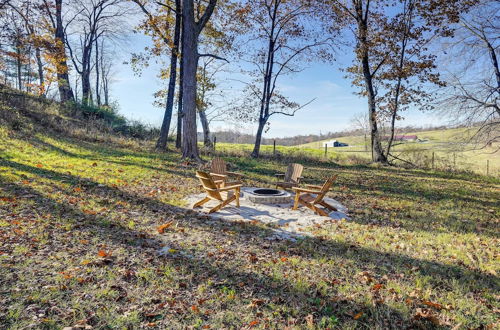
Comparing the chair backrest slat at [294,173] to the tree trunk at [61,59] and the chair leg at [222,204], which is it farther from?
the tree trunk at [61,59]

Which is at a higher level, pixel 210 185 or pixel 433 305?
pixel 210 185

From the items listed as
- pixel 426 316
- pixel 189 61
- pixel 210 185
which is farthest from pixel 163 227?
pixel 189 61

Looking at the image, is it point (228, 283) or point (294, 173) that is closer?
point (228, 283)

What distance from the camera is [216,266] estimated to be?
157 inches

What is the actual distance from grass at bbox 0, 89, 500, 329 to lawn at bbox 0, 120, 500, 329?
18 mm

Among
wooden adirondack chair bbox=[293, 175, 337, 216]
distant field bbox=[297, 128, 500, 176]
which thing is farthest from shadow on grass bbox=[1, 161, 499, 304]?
distant field bbox=[297, 128, 500, 176]

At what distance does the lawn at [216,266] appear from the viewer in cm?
297

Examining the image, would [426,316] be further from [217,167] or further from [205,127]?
[205,127]

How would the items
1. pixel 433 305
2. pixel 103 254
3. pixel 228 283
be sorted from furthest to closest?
pixel 103 254 → pixel 228 283 → pixel 433 305

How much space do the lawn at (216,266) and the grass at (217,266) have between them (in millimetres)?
18

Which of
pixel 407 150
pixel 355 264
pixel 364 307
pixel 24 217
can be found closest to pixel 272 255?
pixel 355 264

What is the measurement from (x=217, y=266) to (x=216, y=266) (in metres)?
0.01

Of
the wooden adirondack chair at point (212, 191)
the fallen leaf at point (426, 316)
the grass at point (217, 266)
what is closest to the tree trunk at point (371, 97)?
the grass at point (217, 266)

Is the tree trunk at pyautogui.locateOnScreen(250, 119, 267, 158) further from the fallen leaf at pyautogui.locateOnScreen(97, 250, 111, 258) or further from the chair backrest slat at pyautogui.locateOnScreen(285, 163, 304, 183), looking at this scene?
the fallen leaf at pyautogui.locateOnScreen(97, 250, 111, 258)
